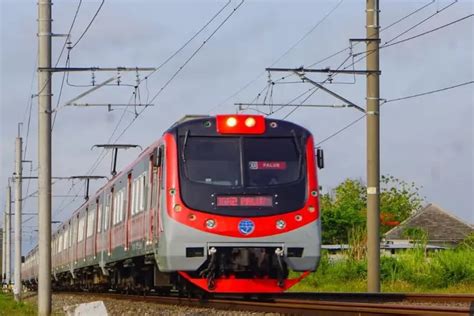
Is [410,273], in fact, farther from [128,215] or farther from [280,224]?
[280,224]

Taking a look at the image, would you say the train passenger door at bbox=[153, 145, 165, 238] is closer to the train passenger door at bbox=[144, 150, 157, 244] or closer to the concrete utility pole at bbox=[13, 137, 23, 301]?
the train passenger door at bbox=[144, 150, 157, 244]

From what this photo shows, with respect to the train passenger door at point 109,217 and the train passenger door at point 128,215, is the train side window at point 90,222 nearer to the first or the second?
the train passenger door at point 109,217

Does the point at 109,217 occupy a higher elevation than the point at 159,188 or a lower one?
lower

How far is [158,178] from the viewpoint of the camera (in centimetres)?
1841

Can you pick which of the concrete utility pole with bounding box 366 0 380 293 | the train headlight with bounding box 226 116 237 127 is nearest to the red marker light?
the train headlight with bounding box 226 116 237 127

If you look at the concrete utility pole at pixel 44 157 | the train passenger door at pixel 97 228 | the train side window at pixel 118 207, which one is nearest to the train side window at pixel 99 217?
the train passenger door at pixel 97 228

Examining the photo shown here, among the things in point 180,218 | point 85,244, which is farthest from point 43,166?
point 85,244

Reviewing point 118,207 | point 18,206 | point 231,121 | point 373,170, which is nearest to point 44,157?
point 231,121

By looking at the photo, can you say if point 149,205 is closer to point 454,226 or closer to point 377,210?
point 377,210

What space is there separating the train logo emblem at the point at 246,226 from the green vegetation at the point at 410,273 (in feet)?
37.1

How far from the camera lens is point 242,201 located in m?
17.3

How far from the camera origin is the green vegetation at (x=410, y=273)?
2836cm

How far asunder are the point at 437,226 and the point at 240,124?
171ft

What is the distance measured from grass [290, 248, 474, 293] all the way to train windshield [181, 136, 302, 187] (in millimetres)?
Answer: 10443
